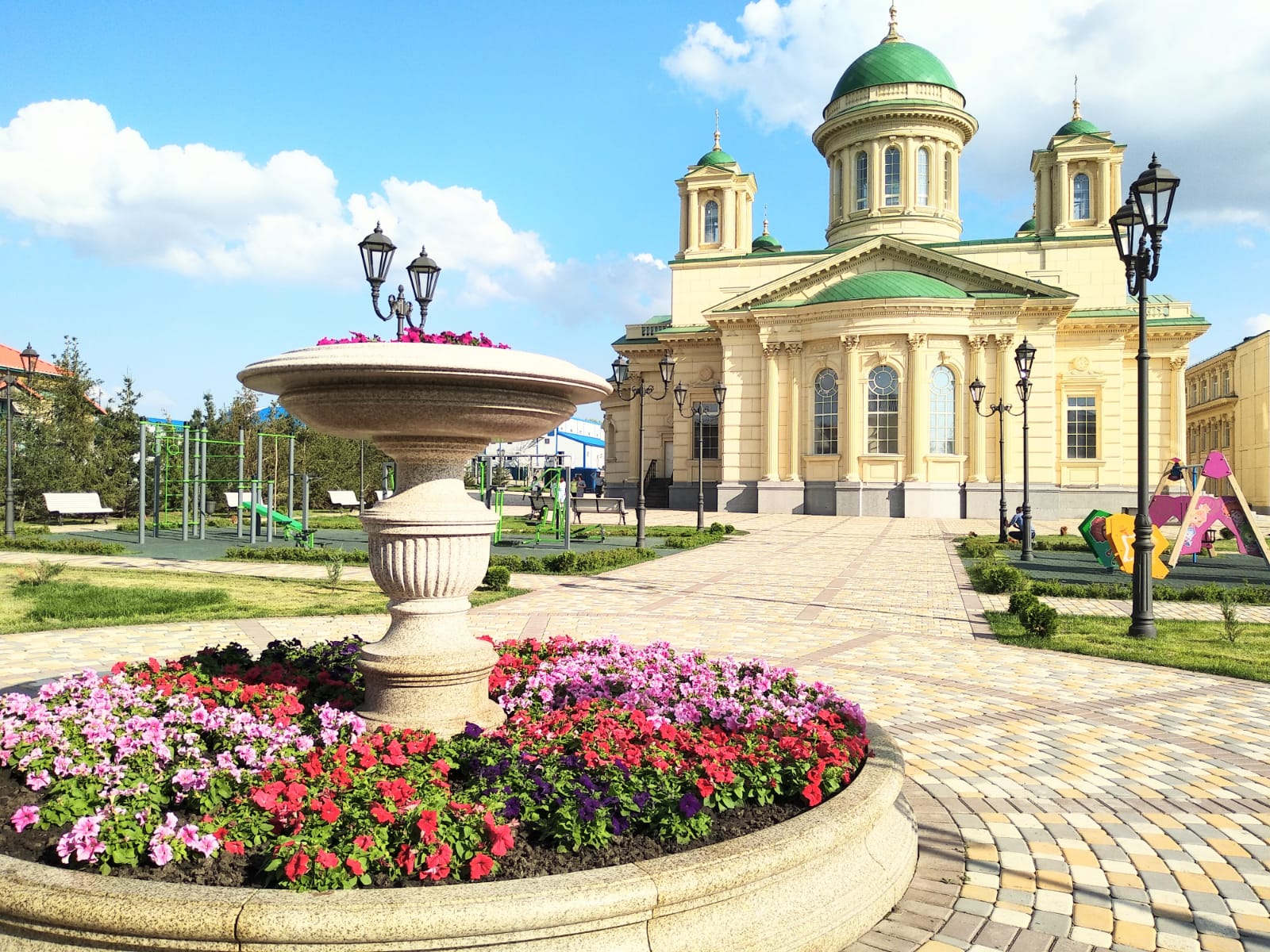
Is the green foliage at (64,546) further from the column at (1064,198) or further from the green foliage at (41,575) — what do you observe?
the column at (1064,198)

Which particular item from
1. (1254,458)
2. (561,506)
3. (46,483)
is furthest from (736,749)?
(1254,458)

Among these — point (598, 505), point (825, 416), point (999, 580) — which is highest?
point (825, 416)

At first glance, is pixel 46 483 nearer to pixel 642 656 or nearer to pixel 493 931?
pixel 642 656

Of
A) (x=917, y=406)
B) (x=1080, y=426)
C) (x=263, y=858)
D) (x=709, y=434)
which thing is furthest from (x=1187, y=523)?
(x=709, y=434)

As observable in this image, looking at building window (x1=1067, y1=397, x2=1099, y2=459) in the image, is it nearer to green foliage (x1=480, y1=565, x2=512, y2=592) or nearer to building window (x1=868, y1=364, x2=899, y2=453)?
building window (x1=868, y1=364, x2=899, y2=453)

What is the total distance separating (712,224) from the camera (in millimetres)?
44719

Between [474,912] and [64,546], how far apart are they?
2034 cm

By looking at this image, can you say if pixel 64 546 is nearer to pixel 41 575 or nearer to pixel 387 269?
pixel 41 575

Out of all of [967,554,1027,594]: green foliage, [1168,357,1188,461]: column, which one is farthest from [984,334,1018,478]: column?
[967,554,1027,594]: green foliage

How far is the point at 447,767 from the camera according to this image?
3977mm

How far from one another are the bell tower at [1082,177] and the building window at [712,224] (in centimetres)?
1543

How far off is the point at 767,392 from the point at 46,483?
27.0 meters

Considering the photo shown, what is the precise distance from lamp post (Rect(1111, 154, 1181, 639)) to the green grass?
406mm

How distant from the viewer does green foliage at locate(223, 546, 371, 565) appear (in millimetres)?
17188
